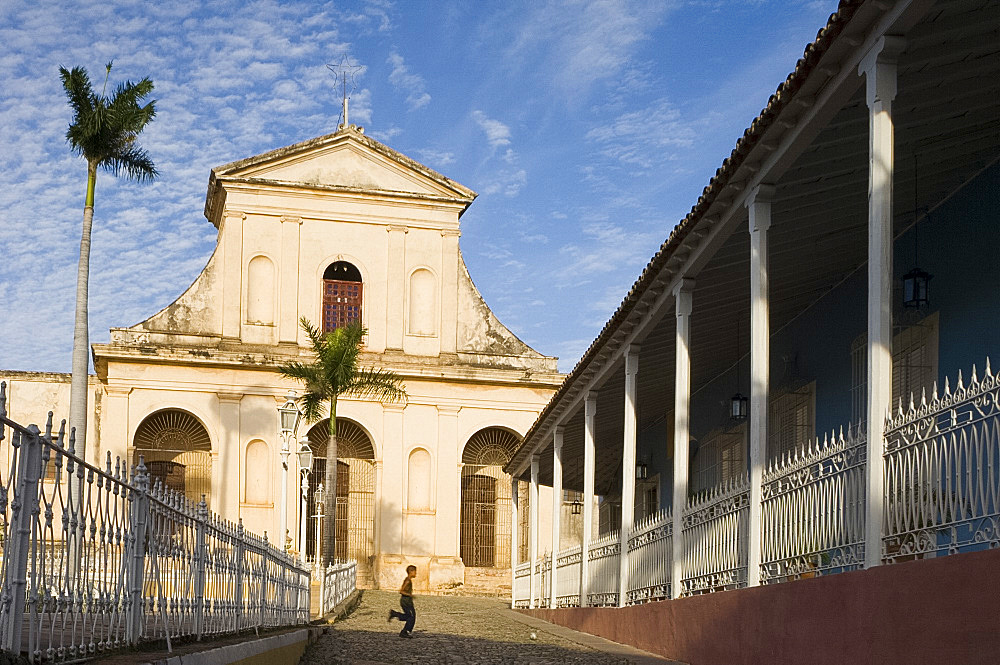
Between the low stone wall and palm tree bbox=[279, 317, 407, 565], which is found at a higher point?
palm tree bbox=[279, 317, 407, 565]

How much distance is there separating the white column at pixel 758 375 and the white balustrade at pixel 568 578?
29.4 feet

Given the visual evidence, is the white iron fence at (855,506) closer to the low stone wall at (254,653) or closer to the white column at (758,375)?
the white column at (758,375)

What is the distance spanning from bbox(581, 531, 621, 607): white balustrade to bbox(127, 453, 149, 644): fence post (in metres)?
9.20

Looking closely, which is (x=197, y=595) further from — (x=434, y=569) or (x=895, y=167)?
(x=434, y=569)

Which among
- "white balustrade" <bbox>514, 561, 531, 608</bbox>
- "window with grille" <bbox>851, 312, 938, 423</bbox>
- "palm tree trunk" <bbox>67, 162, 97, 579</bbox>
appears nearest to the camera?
"window with grille" <bbox>851, 312, 938, 423</bbox>

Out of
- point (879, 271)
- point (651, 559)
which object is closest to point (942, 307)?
point (879, 271)

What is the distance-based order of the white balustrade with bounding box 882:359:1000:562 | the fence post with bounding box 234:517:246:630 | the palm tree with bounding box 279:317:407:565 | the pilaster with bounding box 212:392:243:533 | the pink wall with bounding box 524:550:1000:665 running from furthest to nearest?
1. the pilaster with bounding box 212:392:243:533
2. the palm tree with bounding box 279:317:407:565
3. the fence post with bounding box 234:517:246:630
4. the white balustrade with bounding box 882:359:1000:562
5. the pink wall with bounding box 524:550:1000:665

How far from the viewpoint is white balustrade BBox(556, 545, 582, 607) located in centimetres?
1875

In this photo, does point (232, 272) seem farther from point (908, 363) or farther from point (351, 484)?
point (908, 363)

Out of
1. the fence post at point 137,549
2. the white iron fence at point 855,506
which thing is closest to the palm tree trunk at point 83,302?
the white iron fence at point 855,506

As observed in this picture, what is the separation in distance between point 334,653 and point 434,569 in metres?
20.7

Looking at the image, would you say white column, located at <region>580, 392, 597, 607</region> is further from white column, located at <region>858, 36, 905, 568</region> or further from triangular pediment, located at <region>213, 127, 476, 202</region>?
triangular pediment, located at <region>213, 127, 476, 202</region>

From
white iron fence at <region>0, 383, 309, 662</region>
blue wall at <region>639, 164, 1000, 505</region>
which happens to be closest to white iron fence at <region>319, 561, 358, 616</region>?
blue wall at <region>639, 164, 1000, 505</region>

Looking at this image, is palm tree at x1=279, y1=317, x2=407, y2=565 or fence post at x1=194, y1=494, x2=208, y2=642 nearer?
fence post at x1=194, y1=494, x2=208, y2=642
